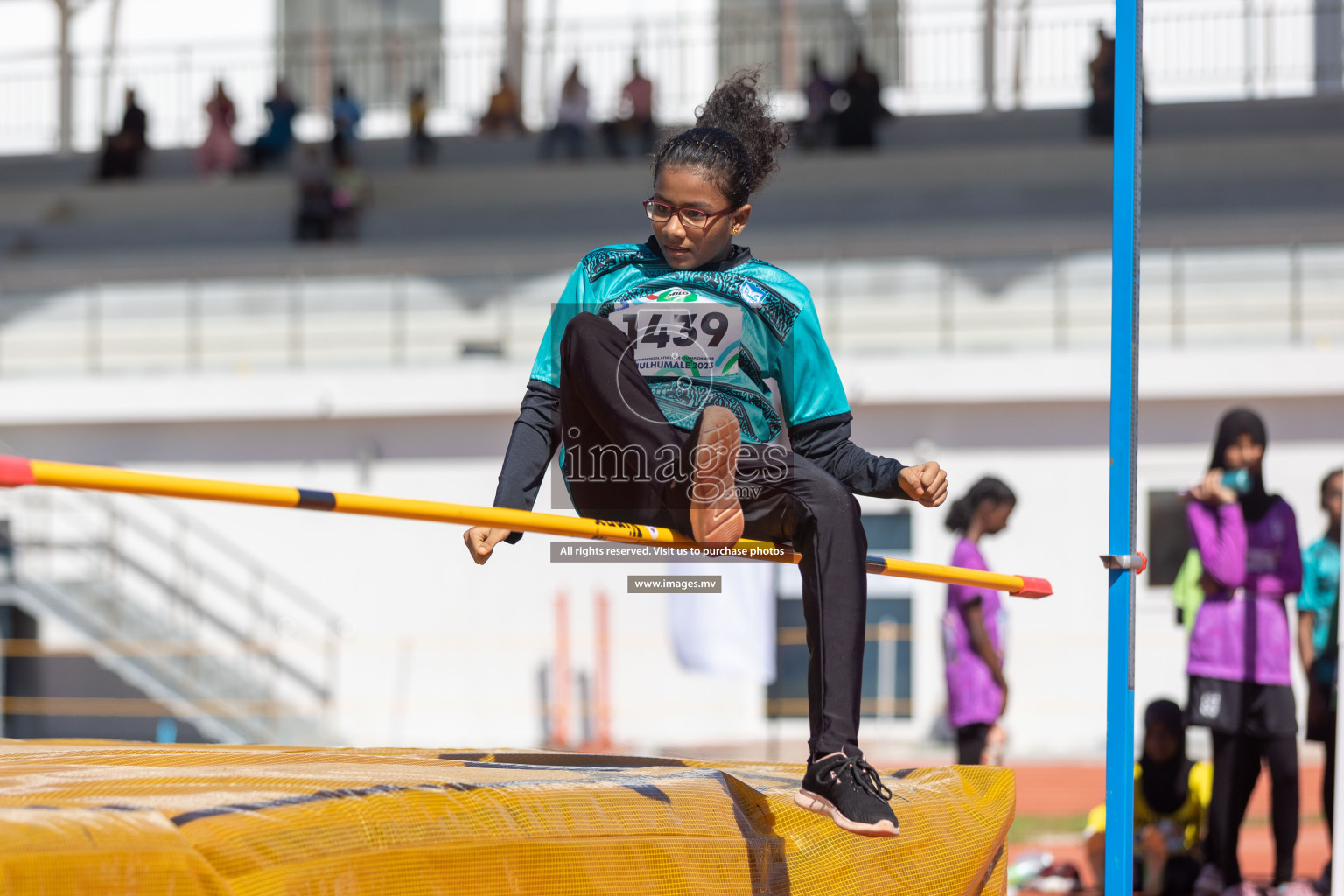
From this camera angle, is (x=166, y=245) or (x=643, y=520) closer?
(x=643, y=520)

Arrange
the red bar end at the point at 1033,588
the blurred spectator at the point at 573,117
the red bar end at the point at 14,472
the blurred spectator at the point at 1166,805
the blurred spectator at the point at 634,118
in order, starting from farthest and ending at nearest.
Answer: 1. the blurred spectator at the point at 573,117
2. the blurred spectator at the point at 634,118
3. the blurred spectator at the point at 1166,805
4. the red bar end at the point at 1033,588
5. the red bar end at the point at 14,472

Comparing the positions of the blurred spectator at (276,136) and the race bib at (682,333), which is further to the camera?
the blurred spectator at (276,136)

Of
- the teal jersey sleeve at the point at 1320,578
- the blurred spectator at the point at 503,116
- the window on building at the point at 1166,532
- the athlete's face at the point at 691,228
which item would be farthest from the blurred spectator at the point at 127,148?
the athlete's face at the point at 691,228

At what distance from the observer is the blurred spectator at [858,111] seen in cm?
1284

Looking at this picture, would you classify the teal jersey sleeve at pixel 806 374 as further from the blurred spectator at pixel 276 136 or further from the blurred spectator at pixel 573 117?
the blurred spectator at pixel 276 136

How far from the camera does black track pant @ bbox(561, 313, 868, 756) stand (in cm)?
235

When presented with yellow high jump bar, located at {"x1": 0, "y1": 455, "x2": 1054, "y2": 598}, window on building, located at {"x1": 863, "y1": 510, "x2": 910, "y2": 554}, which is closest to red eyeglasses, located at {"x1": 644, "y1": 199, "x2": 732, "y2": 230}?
yellow high jump bar, located at {"x1": 0, "y1": 455, "x2": 1054, "y2": 598}

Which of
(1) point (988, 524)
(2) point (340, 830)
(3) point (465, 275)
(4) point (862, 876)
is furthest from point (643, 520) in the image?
(3) point (465, 275)

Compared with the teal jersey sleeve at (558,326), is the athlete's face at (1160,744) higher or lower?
lower

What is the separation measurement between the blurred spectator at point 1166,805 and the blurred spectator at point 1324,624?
392 mm

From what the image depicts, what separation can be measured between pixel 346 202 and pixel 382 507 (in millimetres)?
11234

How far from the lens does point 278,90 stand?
1444 cm

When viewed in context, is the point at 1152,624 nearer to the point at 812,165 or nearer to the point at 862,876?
the point at 812,165

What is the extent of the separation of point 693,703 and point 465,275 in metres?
3.72
